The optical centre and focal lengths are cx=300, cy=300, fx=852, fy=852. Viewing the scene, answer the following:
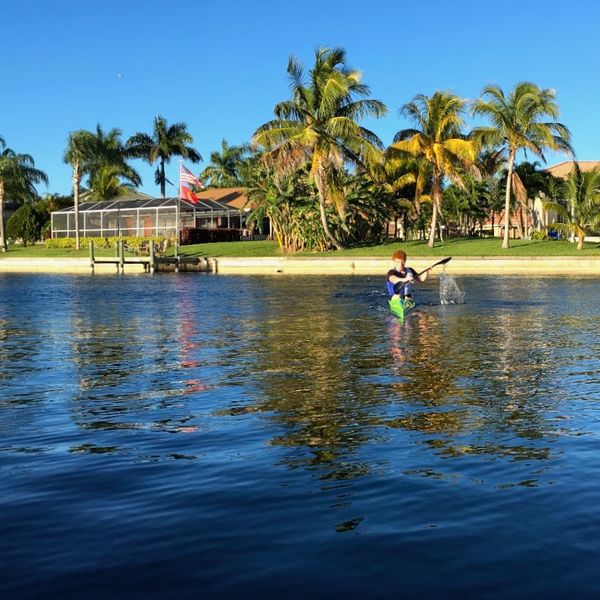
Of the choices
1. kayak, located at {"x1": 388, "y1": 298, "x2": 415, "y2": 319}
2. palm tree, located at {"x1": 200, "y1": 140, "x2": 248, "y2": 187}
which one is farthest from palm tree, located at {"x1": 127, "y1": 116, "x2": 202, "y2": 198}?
kayak, located at {"x1": 388, "y1": 298, "x2": 415, "y2": 319}

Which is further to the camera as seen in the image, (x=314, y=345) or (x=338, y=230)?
(x=338, y=230)

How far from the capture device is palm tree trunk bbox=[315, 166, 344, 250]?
5566 cm

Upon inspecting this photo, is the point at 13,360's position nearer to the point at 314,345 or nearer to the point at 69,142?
the point at 314,345

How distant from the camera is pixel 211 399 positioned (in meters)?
10.3

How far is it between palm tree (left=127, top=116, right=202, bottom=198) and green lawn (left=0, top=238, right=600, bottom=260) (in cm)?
2630

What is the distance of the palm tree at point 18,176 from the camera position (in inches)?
3236

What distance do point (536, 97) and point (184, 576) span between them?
168 ft

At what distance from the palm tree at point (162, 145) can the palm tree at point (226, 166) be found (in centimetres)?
589

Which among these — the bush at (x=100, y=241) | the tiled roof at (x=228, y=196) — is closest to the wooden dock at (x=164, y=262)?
the bush at (x=100, y=241)

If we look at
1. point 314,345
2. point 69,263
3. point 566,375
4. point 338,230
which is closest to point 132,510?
point 566,375

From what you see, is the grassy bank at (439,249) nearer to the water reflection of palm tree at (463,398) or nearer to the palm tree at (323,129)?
the palm tree at (323,129)

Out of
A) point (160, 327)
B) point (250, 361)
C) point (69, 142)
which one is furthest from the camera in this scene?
point (69, 142)

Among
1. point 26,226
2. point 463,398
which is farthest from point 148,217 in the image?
point 463,398

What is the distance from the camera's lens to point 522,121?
2066 inches
